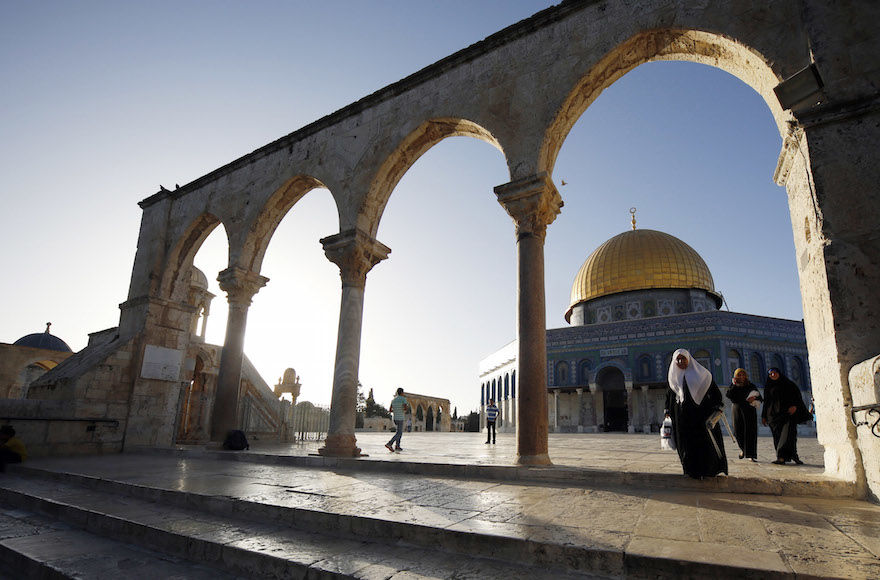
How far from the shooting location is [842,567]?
87.6 inches

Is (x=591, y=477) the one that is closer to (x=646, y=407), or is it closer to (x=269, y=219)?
(x=269, y=219)

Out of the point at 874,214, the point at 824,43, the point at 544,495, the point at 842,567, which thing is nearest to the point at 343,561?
the point at 544,495

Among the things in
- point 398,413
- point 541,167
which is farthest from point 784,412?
point 398,413

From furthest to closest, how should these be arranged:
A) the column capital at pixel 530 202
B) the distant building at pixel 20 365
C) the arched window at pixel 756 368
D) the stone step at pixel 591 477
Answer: the arched window at pixel 756 368 < the distant building at pixel 20 365 < the column capital at pixel 530 202 < the stone step at pixel 591 477

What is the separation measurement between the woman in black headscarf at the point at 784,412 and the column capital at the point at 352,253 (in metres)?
6.10

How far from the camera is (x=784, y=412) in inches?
238

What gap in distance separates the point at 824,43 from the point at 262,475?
7709mm

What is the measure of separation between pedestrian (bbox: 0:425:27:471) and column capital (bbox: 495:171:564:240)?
8.18m

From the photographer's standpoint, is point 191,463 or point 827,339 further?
point 191,463

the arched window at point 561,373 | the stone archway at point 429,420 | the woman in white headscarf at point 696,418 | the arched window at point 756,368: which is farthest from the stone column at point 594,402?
the woman in white headscarf at point 696,418

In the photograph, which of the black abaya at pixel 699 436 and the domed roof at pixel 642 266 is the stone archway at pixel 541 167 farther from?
the domed roof at pixel 642 266

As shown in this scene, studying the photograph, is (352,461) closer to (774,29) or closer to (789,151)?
(789,151)

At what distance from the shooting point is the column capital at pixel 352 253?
838cm

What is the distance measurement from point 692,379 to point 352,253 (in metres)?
5.52
